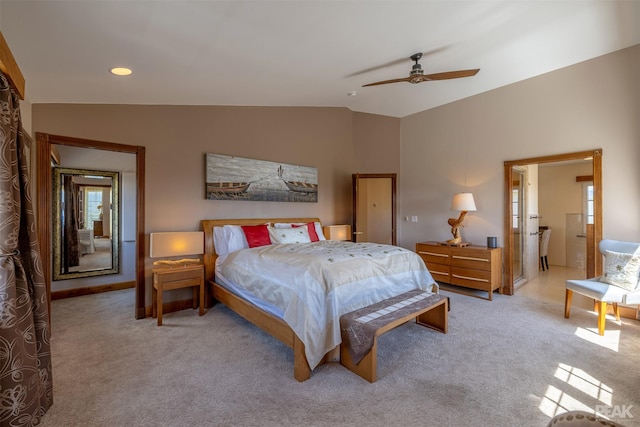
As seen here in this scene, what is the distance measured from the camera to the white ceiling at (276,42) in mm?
2016

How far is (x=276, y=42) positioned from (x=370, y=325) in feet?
8.36

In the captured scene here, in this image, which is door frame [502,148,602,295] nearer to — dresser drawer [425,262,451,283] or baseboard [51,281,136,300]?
dresser drawer [425,262,451,283]

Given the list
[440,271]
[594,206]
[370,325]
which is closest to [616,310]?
[594,206]

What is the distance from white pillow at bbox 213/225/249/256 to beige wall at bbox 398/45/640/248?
3.28 m

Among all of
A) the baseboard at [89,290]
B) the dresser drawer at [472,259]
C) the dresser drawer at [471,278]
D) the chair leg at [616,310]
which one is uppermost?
the dresser drawer at [472,259]

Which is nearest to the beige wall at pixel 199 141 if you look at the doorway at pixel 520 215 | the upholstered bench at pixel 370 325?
the upholstered bench at pixel 370 325

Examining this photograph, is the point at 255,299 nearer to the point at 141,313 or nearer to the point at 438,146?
the point at 141,313

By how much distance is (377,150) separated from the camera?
5.94m

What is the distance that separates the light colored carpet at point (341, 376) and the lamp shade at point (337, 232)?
91.2 inches

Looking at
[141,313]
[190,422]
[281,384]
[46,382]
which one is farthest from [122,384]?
[141,313]

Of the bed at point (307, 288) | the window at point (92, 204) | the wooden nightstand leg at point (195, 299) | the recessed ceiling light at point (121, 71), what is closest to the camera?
the bed at point (307, 288)

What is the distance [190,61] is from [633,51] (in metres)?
4.95

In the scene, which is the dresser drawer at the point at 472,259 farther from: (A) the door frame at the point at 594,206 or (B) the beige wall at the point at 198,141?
(B) the beige wall at the point at 198,141

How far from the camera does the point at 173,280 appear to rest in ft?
11.3
